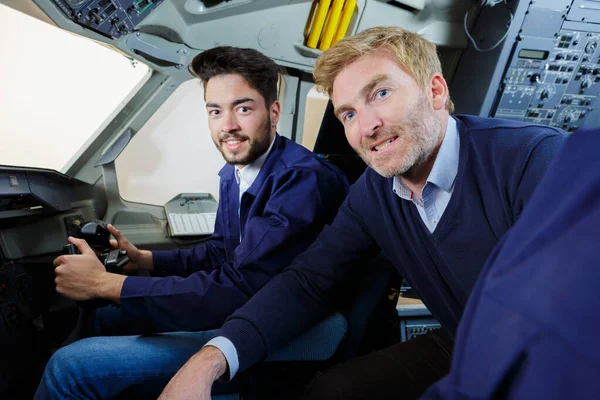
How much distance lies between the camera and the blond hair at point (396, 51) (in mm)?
1036

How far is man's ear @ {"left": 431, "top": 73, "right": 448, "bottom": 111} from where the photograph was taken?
105 cm

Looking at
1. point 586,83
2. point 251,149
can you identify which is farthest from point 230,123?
point 586,83

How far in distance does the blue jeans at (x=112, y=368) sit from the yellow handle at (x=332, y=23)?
5.44 feet

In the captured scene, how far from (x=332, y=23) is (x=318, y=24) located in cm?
8

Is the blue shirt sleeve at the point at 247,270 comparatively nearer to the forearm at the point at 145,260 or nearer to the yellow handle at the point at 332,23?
the forearm at the point at 145,260

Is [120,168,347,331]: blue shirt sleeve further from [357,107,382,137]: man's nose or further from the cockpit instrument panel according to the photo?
the cockpit instrument panel

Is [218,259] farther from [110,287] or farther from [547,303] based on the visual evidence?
[547,303]

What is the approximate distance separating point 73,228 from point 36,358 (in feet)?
1.92

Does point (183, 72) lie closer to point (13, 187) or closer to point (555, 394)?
point (13, 187)

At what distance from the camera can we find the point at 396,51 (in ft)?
3.39

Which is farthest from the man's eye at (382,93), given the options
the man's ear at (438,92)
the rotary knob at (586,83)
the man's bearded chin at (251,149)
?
the rotary knob at (586,83)

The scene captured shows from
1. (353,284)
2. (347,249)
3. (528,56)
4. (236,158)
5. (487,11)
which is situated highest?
(487,11)

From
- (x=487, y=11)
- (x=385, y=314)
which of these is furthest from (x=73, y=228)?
(x=487, y=11)

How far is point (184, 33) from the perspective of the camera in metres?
1.70
